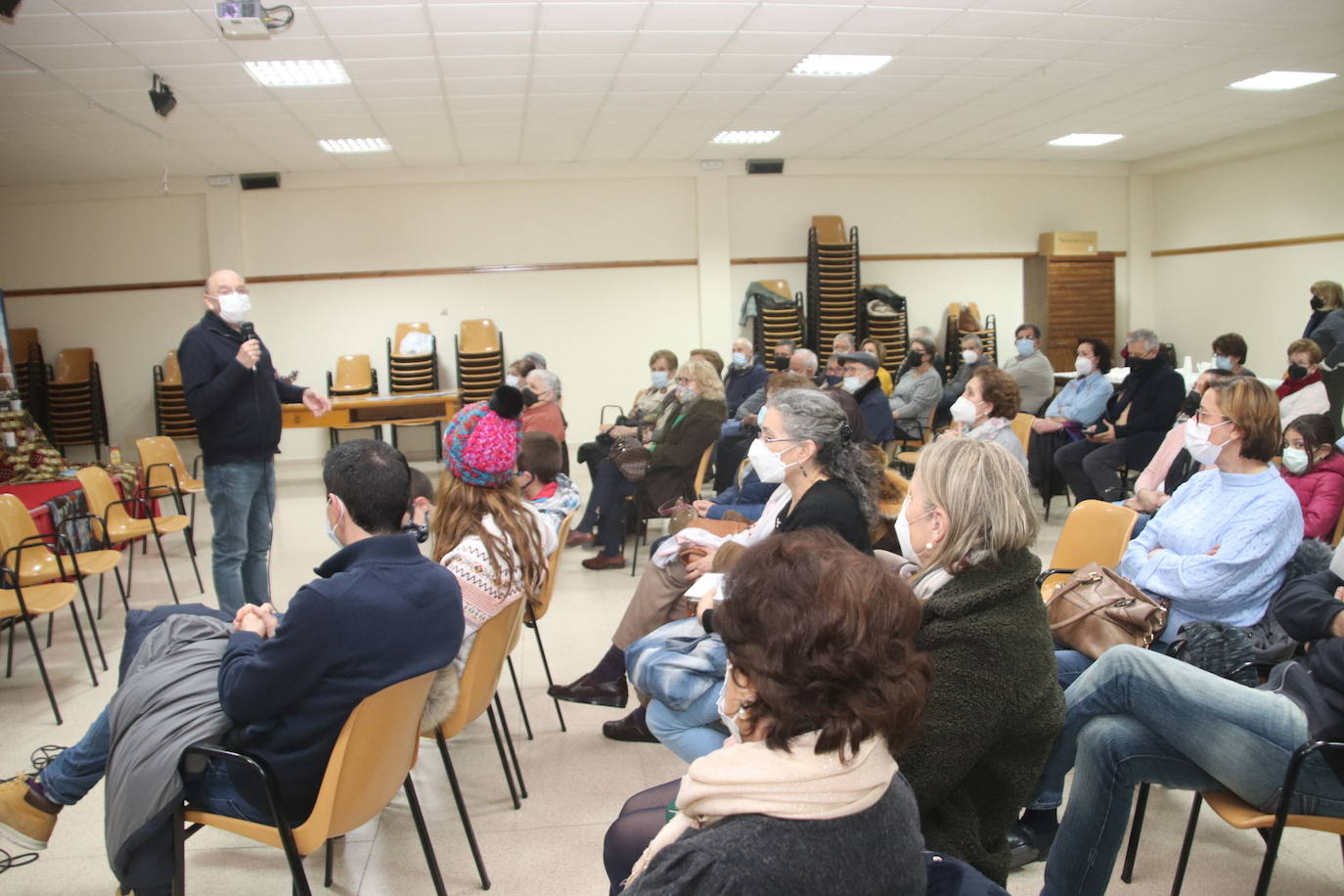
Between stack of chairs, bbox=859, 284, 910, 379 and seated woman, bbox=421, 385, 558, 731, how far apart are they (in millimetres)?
8247

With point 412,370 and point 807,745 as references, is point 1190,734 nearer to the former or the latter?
point 807,745

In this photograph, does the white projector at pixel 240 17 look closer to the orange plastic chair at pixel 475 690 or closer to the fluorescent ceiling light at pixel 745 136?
the orange plastic chair at pixel 475 690

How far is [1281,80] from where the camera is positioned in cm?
731

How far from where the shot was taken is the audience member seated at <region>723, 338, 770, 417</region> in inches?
295

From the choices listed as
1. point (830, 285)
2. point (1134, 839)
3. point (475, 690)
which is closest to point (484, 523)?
point (475, 690)

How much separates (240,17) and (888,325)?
7610mm

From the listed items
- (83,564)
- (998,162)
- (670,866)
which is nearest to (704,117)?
(998,162)

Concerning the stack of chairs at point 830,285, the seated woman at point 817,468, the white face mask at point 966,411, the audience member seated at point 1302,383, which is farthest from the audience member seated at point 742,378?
the seated woman at point 817,468

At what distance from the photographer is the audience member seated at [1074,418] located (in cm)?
631

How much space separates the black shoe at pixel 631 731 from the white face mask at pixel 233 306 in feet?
7.79

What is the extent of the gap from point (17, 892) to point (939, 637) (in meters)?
2.43

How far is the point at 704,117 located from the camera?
7.91 m

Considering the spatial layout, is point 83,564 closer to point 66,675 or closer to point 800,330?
point 66,675

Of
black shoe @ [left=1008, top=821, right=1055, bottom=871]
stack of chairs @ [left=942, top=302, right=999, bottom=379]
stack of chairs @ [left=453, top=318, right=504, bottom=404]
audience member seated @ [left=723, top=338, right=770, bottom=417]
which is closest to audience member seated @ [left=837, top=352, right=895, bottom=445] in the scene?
audience member seated @ [left=723, top=338, right=770, bottom=417]
